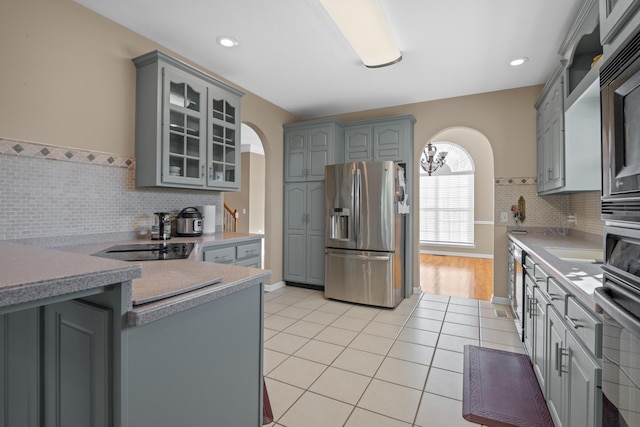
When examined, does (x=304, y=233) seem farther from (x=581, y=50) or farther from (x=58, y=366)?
(x=58, y=366)

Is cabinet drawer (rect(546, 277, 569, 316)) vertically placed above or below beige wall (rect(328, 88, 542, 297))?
below

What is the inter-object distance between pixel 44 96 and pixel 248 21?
4.88 feet

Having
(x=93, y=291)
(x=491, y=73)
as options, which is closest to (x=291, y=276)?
(x=491, y=73)

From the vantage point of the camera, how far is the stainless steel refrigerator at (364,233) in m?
3.56

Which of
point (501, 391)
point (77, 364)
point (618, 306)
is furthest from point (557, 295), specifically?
point (77, 364)

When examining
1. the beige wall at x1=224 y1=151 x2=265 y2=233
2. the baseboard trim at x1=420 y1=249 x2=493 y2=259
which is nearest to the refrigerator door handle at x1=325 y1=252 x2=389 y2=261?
the beige wall at x1=224 y1=151 x2=265 y2=233

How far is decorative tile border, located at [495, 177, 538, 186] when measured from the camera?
3.57 meters

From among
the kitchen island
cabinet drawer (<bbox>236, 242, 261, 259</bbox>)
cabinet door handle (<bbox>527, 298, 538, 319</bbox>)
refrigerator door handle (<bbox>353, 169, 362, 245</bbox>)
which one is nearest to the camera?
the kitchen island

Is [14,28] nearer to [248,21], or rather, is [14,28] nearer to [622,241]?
[248,21]

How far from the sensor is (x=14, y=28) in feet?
6.27

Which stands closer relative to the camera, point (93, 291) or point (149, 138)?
point (93, 291)

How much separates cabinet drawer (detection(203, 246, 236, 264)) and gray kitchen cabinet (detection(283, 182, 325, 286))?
169cm

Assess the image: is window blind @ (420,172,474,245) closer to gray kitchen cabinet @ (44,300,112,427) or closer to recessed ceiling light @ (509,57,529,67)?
recessed ceiling light @ (509,57,529,67)

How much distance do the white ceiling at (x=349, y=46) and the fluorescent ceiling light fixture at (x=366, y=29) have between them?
9 cm
